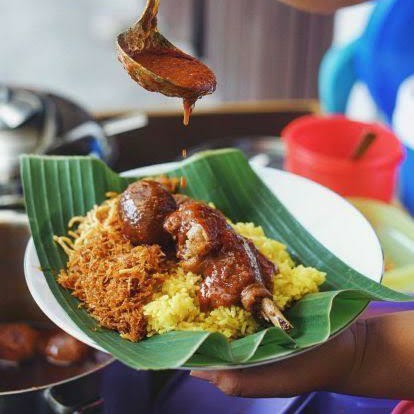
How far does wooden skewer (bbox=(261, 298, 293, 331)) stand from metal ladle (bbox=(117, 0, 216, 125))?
457mm

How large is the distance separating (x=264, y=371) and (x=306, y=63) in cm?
307

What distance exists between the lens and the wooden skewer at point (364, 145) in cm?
238

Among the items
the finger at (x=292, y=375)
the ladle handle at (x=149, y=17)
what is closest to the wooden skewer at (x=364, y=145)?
the finger at (x=292, y=375)

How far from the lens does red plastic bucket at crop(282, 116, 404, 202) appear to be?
229cm

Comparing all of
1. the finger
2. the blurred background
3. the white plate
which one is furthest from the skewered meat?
the blurred background

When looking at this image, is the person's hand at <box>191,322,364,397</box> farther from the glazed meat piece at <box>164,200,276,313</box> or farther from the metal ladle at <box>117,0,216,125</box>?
the metal ladle at <box>117,0,216,125</box>

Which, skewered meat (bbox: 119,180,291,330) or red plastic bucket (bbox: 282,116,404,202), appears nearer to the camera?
skewered meat (bbox: 119,180,291,330)

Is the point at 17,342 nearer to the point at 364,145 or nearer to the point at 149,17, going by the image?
the point at 149,17

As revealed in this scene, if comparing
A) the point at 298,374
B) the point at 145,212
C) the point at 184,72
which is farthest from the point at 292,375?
the point at 184,72

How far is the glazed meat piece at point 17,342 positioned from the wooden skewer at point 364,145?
1396 millimetres

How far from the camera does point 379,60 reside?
2748 mm

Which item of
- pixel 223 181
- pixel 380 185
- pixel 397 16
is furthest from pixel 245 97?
pixel 223 181

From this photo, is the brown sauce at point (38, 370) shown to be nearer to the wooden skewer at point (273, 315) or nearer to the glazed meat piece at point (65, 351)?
the glazed meat piece at point (65, 351)

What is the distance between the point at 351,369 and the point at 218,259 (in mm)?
422
